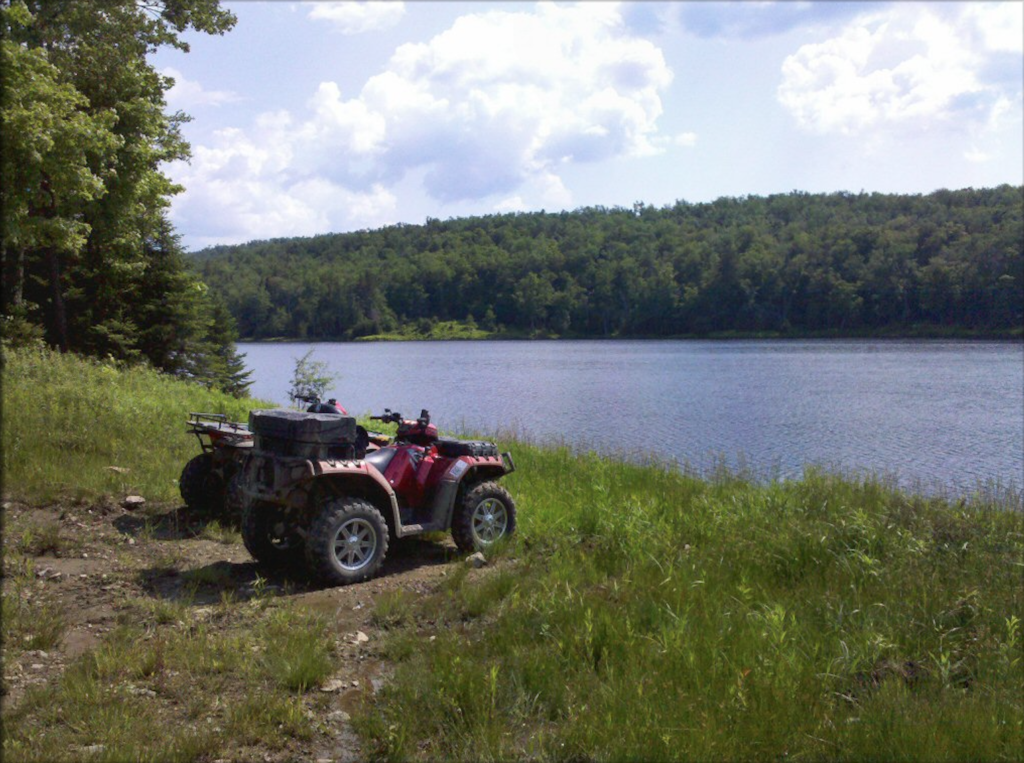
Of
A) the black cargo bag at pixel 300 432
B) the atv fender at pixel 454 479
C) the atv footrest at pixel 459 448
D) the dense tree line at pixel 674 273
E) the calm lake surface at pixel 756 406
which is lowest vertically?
the calm lake surface at pixel 756 406

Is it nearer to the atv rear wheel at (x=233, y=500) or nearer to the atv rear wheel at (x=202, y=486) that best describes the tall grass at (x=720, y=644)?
the atv rear wheel at (x=233, y=500)

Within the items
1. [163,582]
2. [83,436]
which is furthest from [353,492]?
[83,436]

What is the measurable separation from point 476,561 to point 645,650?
6.94ft

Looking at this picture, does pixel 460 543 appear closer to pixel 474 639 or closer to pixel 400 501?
pixel 400 501

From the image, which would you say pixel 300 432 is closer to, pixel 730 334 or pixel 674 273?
pixel 730 334

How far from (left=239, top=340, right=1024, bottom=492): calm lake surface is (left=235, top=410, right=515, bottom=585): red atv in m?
6.55

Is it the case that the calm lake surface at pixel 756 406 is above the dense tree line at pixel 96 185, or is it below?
below

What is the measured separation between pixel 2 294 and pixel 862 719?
63.2 ft

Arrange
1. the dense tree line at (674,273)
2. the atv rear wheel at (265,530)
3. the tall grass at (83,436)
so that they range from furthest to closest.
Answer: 1. the dense tree line at (674,273)
2. the tall grass at (83,436)
3. the atv rear wheel at (265,530)

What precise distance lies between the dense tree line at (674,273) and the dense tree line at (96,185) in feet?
228

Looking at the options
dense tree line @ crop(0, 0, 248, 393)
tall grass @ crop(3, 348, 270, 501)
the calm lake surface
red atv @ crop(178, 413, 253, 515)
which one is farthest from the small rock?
dense tree line @ crop(0, 0, 248, 393)

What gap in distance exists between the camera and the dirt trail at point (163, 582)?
4062 millimetres

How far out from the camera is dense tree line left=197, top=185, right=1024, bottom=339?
86.9 m

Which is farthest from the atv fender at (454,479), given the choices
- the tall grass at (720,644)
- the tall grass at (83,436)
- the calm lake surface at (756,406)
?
the calm lake surface at (756,406)
